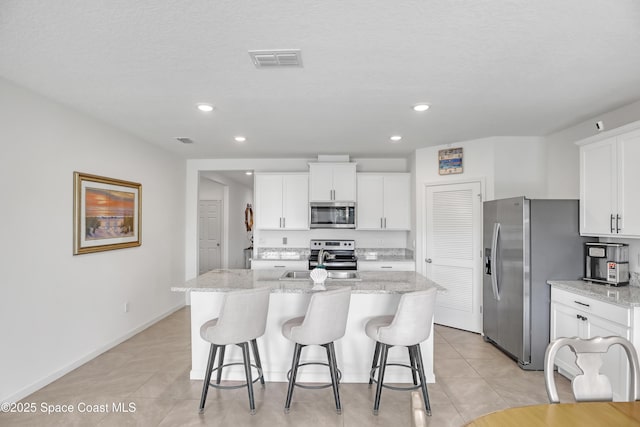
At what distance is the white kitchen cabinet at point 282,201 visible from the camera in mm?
5461

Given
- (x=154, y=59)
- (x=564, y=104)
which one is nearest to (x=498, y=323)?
(x=564, y=104)

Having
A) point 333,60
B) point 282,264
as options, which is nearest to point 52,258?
point 282,264

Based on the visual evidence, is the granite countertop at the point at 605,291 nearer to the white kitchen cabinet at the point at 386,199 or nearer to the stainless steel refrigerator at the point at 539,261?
the stainless steel refrigerator at the point at 539,261

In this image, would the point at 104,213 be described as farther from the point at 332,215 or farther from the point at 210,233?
the point at 210,233

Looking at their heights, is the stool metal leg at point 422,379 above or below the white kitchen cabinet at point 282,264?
below

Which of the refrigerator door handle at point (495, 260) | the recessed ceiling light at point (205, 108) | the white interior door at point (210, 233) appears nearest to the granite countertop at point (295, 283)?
the refrigerator door handle at point (495, 260)

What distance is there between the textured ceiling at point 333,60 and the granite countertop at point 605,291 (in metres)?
1.60

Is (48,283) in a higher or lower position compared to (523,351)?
higher

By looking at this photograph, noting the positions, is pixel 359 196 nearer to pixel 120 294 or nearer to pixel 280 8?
pixel 120 294

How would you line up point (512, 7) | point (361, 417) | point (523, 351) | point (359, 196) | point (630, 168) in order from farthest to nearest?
point (359, 196), point (523, 351), point (630, 168), point (361, 417), point (512, 7)

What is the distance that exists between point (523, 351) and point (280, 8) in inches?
140

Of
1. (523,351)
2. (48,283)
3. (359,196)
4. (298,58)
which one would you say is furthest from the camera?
(359,196)

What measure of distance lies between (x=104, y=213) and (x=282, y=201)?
2422 mm

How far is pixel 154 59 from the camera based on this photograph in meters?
2.25
